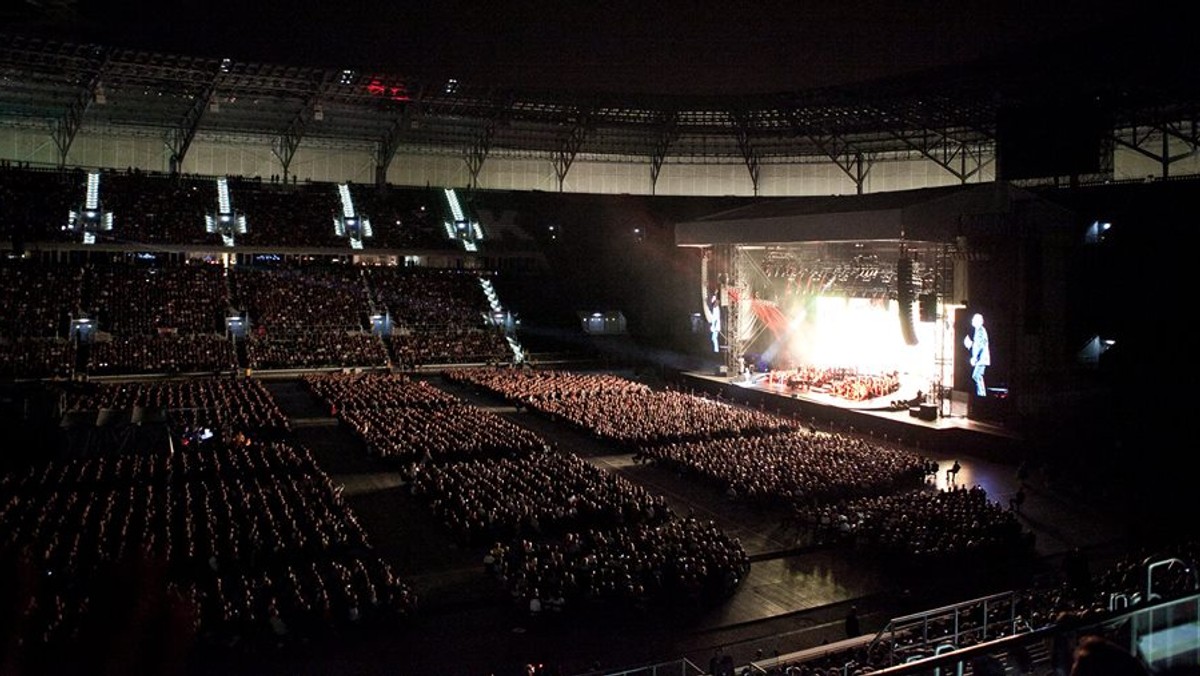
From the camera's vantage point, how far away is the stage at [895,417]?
26.8m

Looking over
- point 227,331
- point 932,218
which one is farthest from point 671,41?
point 227,331

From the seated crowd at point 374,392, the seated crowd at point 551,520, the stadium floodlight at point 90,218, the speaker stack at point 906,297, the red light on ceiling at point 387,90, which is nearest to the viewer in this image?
the seated crowd at point 551,520

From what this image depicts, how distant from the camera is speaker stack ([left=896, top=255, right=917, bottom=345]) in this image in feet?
99.6

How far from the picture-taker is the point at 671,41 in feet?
35.3

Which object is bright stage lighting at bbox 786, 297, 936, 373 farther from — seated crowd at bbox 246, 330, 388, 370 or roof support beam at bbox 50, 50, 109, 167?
roof support beam at bbox 50, 50, 109, 167

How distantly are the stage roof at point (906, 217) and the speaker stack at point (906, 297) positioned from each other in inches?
35.3

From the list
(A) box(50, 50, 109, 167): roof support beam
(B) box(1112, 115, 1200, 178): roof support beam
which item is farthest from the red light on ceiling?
(B) box(1112, 115, 1200, 178): roof support beam

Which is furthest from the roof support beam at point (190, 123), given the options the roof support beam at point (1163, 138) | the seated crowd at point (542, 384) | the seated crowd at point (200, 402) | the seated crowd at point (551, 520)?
the roof support beam at point (1163, 138)

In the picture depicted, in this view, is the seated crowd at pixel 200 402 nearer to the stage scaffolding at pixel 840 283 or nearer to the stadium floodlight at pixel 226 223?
the stadium floodlight at pixel 226 223

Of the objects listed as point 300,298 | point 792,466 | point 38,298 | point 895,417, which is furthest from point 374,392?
point 895,417

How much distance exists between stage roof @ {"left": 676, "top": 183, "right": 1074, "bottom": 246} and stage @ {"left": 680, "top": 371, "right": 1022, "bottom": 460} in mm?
5606

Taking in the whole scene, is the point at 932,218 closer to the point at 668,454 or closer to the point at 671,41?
the point at 668,454

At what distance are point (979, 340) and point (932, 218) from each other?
4.42m

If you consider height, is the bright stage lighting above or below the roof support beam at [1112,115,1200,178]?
below
